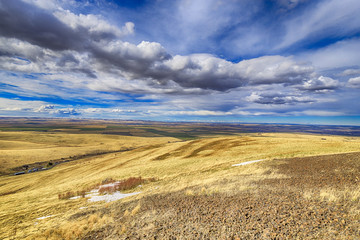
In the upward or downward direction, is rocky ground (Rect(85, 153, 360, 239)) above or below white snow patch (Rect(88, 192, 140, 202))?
above

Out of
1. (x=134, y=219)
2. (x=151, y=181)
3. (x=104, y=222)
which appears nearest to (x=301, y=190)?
(x=134, y=219)

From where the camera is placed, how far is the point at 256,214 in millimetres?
8594

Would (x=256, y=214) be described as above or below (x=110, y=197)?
above

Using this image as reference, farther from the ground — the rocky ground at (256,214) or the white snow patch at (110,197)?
the rocky ground at (256,214)

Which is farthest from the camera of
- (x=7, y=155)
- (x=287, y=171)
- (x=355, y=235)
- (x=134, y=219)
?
(x=7, y=155)

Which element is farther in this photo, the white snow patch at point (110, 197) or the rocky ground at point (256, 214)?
the white snow patch at point (110, 197)

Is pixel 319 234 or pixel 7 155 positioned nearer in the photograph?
pixel 319 234

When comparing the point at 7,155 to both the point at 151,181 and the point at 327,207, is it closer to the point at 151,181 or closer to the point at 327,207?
the point at 151,181

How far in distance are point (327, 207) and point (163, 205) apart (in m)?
9.52

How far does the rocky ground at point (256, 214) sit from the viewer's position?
22.7 feet

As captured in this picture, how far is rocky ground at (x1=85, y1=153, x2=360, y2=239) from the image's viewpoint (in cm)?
691

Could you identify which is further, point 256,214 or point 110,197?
point 110,197

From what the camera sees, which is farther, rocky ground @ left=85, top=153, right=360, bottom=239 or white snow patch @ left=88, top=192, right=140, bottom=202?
white snow patch @ left=88, top=192, right=140, bottom=202

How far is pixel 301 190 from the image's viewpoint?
37.4 feet
